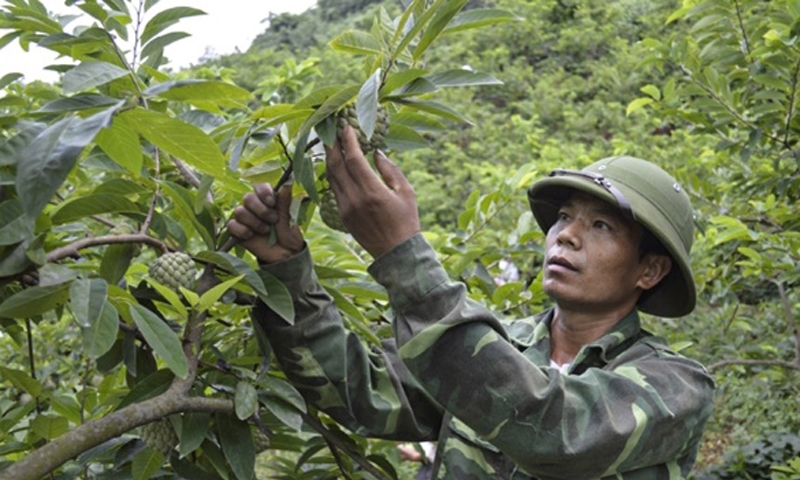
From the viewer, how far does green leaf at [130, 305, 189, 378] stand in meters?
1.35

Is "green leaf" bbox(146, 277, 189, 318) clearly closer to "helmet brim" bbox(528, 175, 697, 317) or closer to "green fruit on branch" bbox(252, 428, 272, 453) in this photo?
"green fruit on branch" bbox(252, 428, 272, 453)

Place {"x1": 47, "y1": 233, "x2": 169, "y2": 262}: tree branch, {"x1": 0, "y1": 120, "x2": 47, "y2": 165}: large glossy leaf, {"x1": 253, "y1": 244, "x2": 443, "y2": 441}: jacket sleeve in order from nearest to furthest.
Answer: {"x1": 0, "y1": 120, "x2": 47, "y2": 165}: large glossy leaf
{"x1": 47, "y1": 233, "x2": 169, "y2": 262}: tree branch
{"x1": 253, "y1": 244, "x2": 443, "y2": 441}: jacket sleeve

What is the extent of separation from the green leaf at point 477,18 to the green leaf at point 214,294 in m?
0.42

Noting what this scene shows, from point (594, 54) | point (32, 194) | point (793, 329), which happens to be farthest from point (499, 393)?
point (594, 54)

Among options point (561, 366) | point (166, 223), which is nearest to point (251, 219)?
point (166, 223)

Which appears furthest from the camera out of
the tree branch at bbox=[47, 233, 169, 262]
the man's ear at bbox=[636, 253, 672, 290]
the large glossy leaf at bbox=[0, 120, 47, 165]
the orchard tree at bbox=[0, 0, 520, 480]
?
the man's ear at bbox=[636, 253, 672, 290]

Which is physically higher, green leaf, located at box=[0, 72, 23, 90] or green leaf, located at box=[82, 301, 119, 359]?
green leaf, located at box=[0, 72, 23, 90]

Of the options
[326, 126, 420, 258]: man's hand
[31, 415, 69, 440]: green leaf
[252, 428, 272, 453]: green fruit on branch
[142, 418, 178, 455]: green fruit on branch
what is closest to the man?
[326, 126, 420, 258]: man's hand

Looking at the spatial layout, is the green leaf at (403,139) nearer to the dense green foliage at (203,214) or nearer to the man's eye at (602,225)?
the dense green foliage at (203,214)

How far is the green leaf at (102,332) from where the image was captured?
126 cm

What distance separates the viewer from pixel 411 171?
10.3 m

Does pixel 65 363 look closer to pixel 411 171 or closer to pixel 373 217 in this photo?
pixel 373 217

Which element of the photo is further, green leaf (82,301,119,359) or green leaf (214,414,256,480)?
green leaf (214,414,256,480)

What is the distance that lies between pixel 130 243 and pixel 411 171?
29.0 ft
